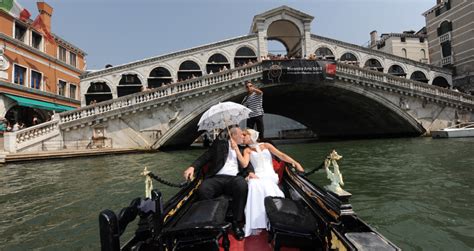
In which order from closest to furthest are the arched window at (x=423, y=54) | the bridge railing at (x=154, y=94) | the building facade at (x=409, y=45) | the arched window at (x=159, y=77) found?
the bridge railing at (x=154, y=94)
the arched window at (x=159, y=77)
the building facade at (x=409, y=45)
the arched window at (x=423, y=54)

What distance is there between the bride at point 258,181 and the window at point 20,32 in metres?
18.3

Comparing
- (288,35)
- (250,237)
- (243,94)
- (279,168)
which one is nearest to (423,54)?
(288,35)

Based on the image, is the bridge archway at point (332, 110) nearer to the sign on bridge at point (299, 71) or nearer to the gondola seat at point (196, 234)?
the sign on bridge at point (299, 71)

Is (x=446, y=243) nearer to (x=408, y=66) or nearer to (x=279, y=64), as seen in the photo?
(x=279, y=64)

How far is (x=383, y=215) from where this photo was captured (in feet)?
11.8

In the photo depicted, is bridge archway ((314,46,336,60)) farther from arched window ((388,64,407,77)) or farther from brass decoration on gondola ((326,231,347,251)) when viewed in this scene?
brass decoration on gondola ((326,231,347,251))

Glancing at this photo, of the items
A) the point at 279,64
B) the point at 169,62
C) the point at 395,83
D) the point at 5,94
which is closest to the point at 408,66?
the point at 395,83

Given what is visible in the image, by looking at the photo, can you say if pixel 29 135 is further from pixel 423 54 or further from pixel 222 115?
pixel 423 54

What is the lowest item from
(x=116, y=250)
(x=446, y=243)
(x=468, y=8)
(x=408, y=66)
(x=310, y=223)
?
(x=446, y=243)

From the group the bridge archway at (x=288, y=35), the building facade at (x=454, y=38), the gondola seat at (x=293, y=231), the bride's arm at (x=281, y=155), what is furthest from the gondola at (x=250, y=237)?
the building facade at (x=454, y=38)

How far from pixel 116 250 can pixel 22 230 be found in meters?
3.13

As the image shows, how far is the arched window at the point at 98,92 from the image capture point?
1888 cm

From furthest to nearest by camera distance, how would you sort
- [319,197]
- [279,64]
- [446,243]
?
[279,64] → [446,243] → [319,197]

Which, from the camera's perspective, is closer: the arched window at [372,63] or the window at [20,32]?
the window at [20,32]
